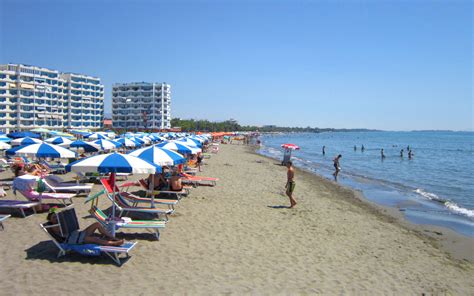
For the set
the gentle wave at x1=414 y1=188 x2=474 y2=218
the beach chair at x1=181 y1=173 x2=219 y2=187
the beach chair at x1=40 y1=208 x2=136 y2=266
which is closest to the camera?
the beach chair at x1=40 y1=208 x2=136 y2=266

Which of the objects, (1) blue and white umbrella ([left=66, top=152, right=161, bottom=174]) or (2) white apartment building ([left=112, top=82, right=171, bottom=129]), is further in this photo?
(2) white apartment building ([left=112, top=82, right=171, bottom=129])

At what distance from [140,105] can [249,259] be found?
10616 centimetres

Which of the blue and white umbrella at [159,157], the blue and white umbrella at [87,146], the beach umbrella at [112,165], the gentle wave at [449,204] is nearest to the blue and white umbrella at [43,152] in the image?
the blue and white umbrella at [159,157]

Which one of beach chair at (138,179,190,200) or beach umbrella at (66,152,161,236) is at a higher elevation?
beach umbrella at (66,152,161,236)

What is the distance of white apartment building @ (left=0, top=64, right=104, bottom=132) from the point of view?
71.0m

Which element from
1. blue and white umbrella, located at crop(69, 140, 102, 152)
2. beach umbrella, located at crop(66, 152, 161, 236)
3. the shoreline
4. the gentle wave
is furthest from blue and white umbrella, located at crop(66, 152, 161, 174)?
the gentle wave

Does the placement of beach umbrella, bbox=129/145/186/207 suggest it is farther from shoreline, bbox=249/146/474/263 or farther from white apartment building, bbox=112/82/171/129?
white apartment building, bbox=112/82/171/129

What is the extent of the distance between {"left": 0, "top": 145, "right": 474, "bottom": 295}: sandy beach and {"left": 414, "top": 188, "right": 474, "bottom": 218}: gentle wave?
4.20m

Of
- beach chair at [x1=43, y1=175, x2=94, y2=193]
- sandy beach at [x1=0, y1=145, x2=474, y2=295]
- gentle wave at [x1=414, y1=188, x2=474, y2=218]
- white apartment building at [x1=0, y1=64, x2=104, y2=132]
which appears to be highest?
white apartment building at [x1=0, y1=64, x2=104, y2=132]

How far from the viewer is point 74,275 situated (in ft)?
17.9

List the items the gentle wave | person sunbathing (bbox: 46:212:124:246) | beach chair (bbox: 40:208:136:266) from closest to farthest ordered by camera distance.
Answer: beach chair (bbox: 40:208:136:266), person sunbathing (bbox: 46:212:124:246), the gentle wave

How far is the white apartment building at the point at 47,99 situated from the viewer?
71.0 m

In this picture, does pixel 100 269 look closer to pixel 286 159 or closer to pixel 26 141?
pixel 26 141

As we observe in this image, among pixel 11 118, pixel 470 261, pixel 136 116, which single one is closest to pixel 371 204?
pixel 470 261
